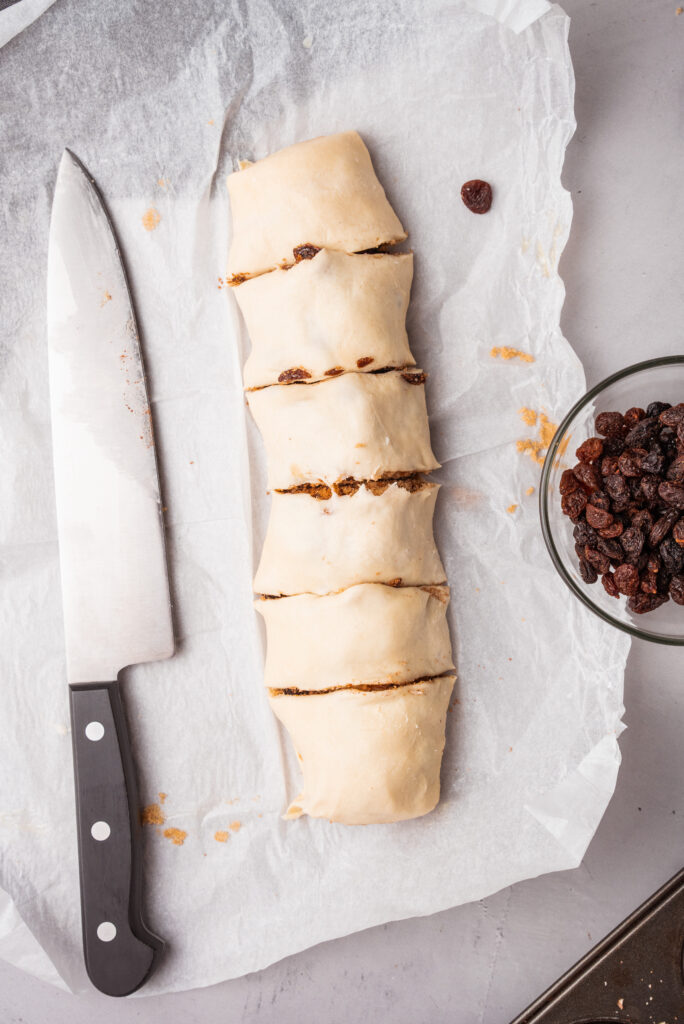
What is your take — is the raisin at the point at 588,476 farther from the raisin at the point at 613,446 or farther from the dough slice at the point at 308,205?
the dough slice at the point at 308,205

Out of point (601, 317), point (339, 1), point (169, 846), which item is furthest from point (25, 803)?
point (339, 1)

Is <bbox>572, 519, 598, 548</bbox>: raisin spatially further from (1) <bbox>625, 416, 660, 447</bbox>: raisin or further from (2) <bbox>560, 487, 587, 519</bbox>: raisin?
(1) <bbox>625, 416, 660, 447</bbox>: raisin

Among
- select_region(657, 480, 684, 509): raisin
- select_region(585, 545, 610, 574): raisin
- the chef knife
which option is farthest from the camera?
the chef knife

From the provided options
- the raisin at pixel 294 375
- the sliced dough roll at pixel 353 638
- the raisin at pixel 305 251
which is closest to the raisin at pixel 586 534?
the sliced dough roll at pixel 353 638

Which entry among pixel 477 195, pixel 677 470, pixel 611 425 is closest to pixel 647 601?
pixel 677 470

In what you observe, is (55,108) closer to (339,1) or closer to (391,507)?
(339,1)

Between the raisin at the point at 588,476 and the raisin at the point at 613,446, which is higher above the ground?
the raisin at the point at 613,446

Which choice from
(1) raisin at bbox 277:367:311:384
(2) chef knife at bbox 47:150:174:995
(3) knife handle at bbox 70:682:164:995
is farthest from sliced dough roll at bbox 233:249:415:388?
(3) knife handle at bbox 70:682:164:995
